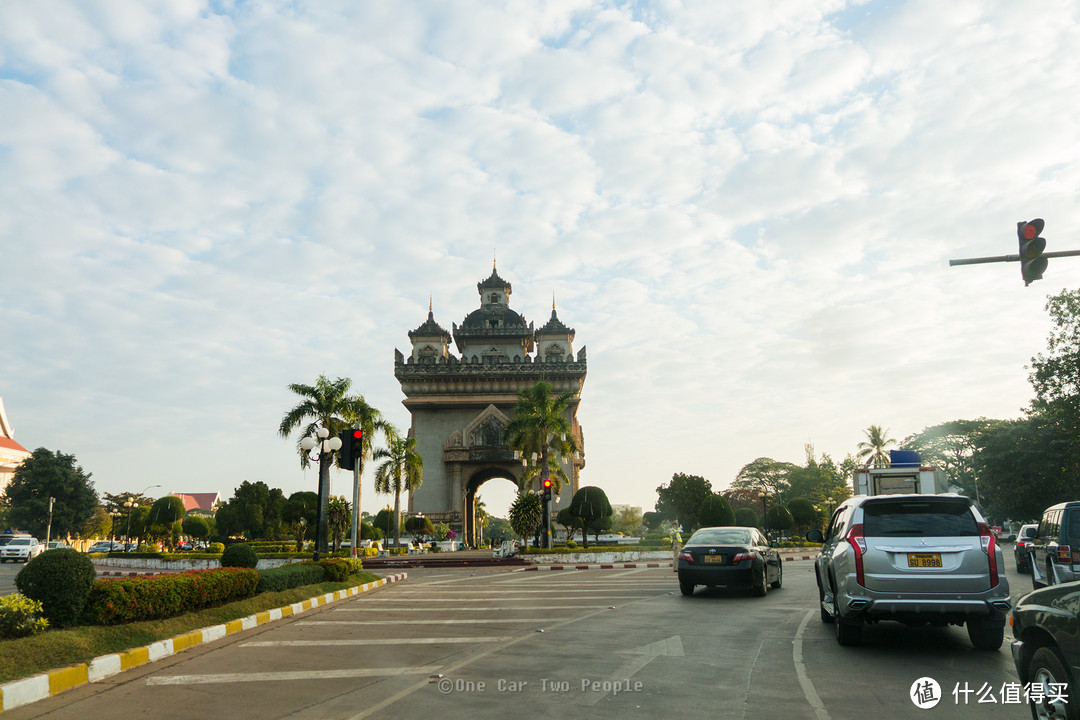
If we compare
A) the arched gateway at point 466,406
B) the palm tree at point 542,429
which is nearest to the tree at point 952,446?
the arched gateway at point 466,406

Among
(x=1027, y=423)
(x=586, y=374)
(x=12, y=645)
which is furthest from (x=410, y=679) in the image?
(x=586, y=374)

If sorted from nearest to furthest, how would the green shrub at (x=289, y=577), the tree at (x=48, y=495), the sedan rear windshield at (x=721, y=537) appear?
the green shrub at (x=289, y=577)
the sedan rear windshield at (x=721, y=537)
the tree at (x=48, y=495)

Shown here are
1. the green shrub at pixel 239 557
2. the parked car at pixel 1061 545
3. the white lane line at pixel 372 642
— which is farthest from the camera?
the green shrub at pixel 239 557

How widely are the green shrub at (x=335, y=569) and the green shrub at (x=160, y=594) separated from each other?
4765mm

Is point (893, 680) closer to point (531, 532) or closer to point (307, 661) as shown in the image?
point (307, 661)

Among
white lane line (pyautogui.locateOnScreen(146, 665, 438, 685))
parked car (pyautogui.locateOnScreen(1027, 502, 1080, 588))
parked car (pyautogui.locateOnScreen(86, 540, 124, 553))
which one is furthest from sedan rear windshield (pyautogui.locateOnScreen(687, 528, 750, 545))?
parked car (pyautogui.locateOnScreen(86, 540, 124, 553))

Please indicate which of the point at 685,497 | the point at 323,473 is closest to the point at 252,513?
the point at 685,497

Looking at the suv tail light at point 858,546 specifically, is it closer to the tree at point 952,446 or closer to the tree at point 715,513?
the tree at point 715,513

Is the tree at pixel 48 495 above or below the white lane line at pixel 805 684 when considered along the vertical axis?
above

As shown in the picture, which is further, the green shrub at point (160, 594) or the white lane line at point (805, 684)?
the green shrub at point (160, 594)

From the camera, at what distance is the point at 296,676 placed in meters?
7.28

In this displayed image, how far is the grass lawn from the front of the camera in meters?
6.89

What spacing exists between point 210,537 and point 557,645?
6792 centimetres

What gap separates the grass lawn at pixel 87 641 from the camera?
22.6 ft
